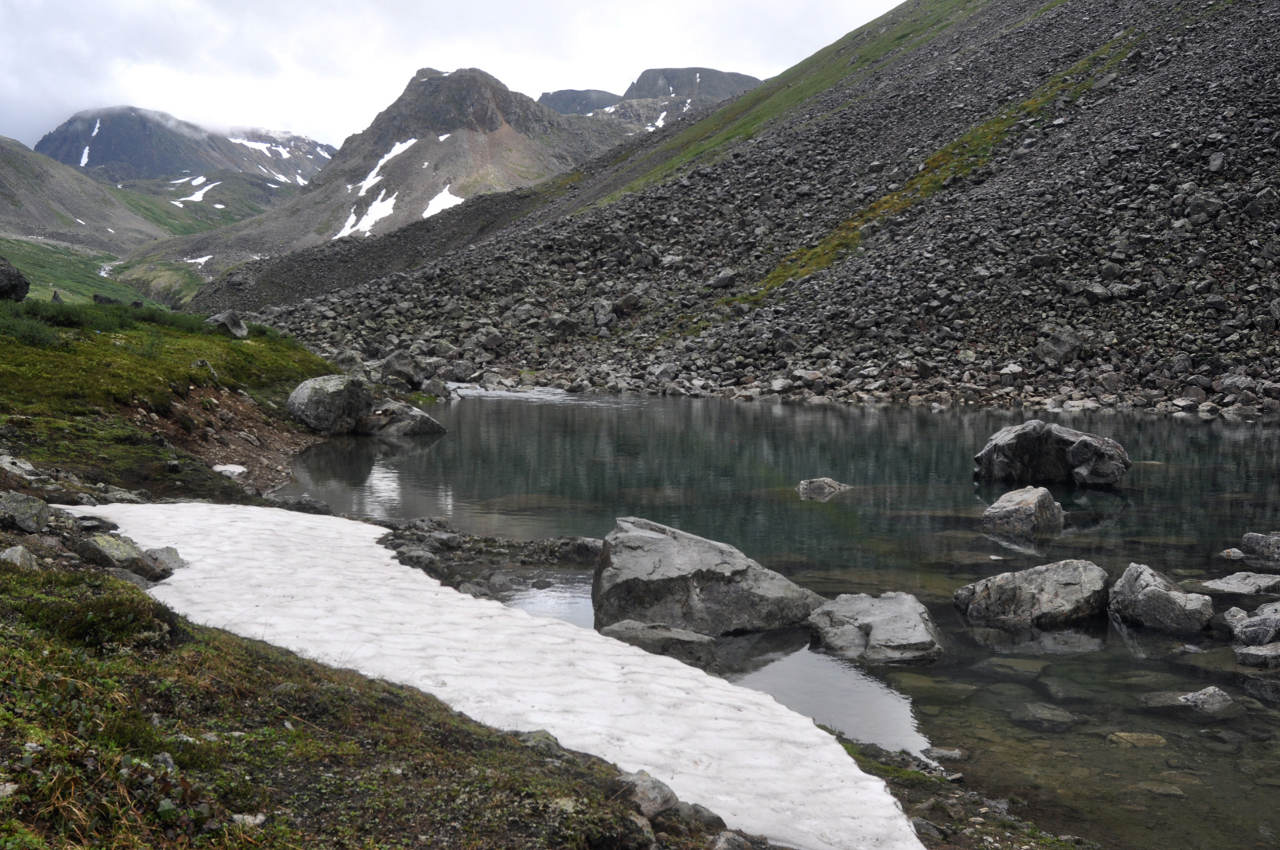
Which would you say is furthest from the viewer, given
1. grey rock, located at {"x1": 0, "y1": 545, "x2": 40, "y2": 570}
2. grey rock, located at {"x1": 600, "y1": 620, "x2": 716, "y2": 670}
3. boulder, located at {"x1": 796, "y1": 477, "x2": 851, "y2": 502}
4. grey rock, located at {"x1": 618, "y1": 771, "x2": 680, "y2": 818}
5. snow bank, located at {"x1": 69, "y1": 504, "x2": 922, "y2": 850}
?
boulder, located at {"x1": 796, "y1": 477, "x2": 851, "y2": 502}

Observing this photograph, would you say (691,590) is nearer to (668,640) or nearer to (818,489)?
(668,640)

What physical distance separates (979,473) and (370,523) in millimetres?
20834

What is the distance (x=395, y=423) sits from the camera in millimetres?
43125

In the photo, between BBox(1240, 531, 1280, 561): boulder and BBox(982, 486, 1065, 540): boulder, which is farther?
BBox(982, 486, 1065, 540): boulder

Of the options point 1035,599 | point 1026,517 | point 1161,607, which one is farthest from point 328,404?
point 1161,607

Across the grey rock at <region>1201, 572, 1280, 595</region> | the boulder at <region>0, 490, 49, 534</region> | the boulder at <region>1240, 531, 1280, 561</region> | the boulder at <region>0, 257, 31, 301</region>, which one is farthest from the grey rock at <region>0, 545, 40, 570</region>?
the boulder at <region>0, 257, 31, 301</region>

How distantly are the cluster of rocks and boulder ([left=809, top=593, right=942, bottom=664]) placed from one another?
1641 inches

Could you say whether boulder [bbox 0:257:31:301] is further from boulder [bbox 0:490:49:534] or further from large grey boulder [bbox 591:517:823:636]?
large grey boulder [bbox 591:517:823:636]

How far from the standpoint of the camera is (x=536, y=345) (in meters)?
81.0

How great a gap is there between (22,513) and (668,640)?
400 inches

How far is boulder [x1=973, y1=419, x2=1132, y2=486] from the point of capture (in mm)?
30250

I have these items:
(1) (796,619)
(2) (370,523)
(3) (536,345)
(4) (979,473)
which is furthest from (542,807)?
(3) (536,345)

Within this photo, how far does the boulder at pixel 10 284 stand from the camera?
117 ft

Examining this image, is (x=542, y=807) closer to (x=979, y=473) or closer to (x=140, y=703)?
(x=140, y=703)
